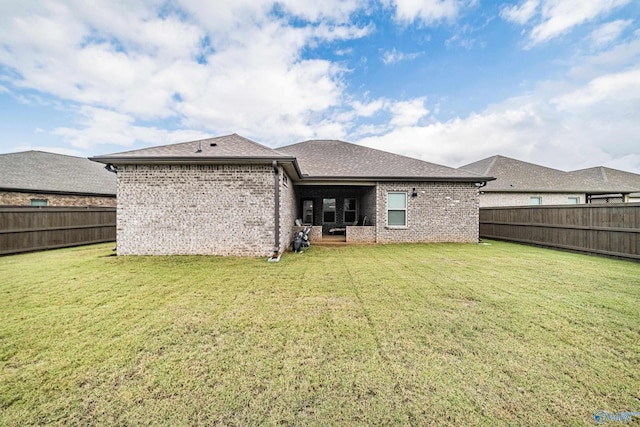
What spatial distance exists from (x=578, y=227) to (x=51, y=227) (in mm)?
19658

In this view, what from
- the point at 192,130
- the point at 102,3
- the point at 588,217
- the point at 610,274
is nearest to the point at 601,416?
the point at 610,274

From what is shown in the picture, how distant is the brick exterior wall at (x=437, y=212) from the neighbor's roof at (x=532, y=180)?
5.12m

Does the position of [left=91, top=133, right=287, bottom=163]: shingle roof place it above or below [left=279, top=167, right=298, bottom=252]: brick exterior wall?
above

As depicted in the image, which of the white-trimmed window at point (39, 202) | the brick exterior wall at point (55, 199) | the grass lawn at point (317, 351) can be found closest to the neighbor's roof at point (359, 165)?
the grass lawn at point (317, 351)

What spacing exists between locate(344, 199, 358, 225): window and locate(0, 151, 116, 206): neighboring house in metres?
14.2

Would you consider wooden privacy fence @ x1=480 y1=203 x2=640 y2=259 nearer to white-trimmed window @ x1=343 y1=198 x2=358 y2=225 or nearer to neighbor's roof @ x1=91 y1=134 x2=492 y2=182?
neighbor's roof @ x1=91 y1=134 x2=492 y2=182

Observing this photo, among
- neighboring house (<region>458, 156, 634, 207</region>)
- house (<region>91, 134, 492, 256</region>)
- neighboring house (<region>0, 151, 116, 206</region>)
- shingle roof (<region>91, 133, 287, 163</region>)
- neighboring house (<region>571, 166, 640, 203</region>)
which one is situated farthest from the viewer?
neighboring house (<region>571, 166, 640, 203</region>)

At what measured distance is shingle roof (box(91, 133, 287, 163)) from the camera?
7.80 meters

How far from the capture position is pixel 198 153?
8.10 metres

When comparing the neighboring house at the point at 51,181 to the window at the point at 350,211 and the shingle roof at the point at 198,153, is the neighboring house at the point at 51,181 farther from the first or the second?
the window at the point at 350,211

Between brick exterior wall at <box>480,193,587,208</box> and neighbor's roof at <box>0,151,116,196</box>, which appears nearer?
neighbor's roof at <box>0,151,116,196</box>

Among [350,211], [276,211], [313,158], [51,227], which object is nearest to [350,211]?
[350,211]

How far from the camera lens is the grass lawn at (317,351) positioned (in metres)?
1.95

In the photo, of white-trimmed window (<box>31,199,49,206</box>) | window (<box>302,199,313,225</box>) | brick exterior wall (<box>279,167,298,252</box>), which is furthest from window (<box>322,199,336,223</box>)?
white-trimmed window (<box>31,199,49,206</box>)
